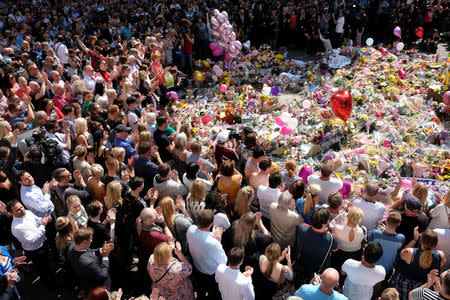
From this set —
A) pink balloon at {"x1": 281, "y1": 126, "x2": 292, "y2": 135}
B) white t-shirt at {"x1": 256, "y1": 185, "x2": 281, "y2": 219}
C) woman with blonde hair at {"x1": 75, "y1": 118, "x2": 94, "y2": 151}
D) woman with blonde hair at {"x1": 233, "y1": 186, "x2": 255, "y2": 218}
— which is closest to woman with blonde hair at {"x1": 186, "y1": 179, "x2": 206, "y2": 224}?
woman with blonde hair at {"x1": 233, "y1": 186, "x2": 255, "y2": 218}

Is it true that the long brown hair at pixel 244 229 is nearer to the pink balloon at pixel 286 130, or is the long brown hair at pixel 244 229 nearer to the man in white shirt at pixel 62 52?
the pink balloon at pixel 286 130

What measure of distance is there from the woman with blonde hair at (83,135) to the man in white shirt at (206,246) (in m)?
2.48

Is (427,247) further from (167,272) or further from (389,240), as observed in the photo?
(167,272)

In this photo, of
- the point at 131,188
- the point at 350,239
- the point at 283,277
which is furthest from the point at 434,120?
the point at 131,188

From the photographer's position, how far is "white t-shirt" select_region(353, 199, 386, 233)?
4.34m

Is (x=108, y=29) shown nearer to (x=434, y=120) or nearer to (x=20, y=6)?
(x=20, y=6)

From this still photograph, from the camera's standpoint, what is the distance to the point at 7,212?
4.17 m

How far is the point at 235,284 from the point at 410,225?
2201 mm

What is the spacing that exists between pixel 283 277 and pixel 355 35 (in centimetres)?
1139

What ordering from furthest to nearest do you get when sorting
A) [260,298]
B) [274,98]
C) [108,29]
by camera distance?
[108,29] < [274,98] < [260,298]

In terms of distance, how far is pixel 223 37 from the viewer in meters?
10.4

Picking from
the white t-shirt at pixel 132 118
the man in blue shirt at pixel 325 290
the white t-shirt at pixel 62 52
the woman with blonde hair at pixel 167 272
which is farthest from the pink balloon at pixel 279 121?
the white t-shirt at pixel 62 52

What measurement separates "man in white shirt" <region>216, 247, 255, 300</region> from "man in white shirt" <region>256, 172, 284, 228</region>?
1.24m

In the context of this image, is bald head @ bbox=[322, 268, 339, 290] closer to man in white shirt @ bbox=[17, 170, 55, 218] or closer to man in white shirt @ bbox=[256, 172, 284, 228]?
man in white shirt @ bbox=[256, 172, 284, 228]
